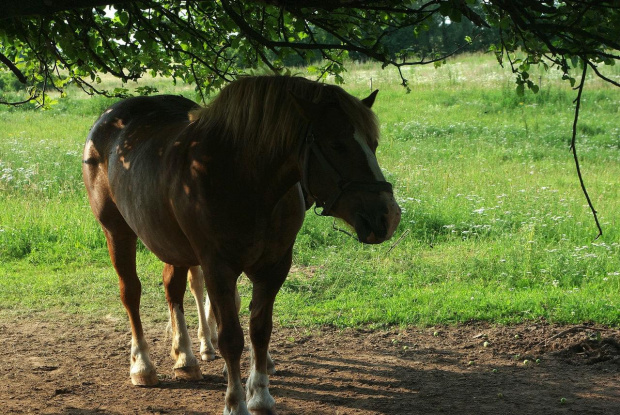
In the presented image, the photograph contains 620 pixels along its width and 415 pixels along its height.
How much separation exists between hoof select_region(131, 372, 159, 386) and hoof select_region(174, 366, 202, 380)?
0.59 ft

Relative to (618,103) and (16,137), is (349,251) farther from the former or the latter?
(618,103)

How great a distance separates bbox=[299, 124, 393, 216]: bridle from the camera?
3.35 metres

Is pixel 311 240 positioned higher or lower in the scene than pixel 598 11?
lower

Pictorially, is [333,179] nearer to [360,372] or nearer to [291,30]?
[360,372]

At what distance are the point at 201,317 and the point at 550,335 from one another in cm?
297

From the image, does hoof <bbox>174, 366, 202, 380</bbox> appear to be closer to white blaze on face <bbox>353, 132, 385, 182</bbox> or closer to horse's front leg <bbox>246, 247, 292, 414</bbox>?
horse's front leg <bbox>246, 247, 292, 414</bbox>

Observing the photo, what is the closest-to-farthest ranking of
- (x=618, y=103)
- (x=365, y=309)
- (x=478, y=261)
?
(x=365, y=309)
(x=478, y=261)
(x=618, y=103)

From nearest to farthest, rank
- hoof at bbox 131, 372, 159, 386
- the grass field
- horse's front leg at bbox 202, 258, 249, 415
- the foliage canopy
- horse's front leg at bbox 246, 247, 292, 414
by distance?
1. the foliage canopy
2. horse's front leg at bbox 202, 258, 249, 415
3. horse's front leg at bbox 246, 247, 292, 414
4. hoof at bbox 131, 372, 159, 386
5. the grass field

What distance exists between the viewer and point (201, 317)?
570 cm

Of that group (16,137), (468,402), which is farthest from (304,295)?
(16,137)

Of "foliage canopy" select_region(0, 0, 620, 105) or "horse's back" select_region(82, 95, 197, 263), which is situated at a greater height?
"foliage canopy" select_region(0, 0, 620, 105)

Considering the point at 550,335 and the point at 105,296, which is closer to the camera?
the point at 550,335

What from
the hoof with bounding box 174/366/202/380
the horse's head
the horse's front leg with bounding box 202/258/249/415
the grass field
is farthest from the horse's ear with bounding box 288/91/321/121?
the grass field

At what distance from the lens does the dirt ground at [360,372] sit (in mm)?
4652
